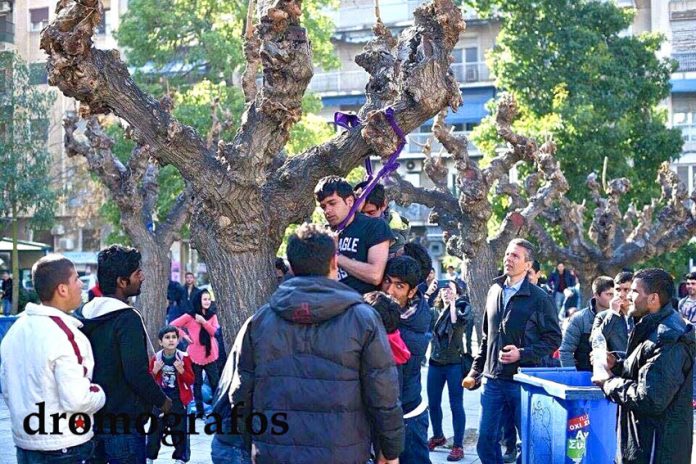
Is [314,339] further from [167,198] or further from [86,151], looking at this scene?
[167,198]

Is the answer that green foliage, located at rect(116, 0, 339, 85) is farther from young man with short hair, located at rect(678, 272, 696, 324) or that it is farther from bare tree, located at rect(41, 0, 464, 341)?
bare tree, located at rect(41, 0, 464, 341)

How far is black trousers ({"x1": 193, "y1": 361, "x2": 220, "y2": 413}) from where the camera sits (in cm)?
1117

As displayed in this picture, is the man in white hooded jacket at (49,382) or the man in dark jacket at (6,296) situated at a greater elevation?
the man in white hooded jacket at (49,382)

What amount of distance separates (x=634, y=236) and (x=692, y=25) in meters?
16.7

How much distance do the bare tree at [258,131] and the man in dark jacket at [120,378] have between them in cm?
294

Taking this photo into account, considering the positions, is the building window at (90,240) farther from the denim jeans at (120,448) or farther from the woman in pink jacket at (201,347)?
the denim jeans at (120,448)

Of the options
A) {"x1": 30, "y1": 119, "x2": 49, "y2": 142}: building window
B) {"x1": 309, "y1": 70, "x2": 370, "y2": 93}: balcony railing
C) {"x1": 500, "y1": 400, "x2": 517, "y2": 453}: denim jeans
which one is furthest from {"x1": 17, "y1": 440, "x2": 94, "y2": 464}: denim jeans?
{"x1": 309, "y1": 70, "x2": 370, "y2": 93}: balcony railing

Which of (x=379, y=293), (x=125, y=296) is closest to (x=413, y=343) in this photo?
(x=379, y=293)

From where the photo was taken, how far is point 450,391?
31.1 ft

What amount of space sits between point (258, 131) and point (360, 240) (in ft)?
10.1

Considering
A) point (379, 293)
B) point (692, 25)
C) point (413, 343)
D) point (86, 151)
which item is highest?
point (692, 25)

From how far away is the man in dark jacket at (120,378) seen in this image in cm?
550

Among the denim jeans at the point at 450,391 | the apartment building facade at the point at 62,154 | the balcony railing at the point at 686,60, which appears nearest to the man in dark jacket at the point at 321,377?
the denim jeans at the point at 450,391

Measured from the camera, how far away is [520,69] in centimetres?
2372
